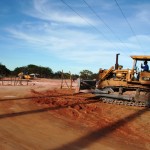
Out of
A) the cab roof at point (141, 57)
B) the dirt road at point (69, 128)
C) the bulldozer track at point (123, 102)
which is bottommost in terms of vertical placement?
the dirt road at point (69, 128)

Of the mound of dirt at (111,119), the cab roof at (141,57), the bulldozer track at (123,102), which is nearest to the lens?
the mound of dirt at (111,119)

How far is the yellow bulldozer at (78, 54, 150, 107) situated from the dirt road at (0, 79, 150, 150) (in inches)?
113

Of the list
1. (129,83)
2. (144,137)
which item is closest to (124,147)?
(144,137)

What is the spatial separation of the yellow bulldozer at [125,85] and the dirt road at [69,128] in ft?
9.43

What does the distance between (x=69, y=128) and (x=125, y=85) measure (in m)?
9.54

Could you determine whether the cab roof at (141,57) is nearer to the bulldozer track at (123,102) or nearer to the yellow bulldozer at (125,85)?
the yellow bulldozer at (125,85)

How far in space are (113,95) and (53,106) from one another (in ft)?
18.5

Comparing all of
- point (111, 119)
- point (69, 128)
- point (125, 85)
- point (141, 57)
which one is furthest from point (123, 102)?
point (69, 128)

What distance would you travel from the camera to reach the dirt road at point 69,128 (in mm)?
9117

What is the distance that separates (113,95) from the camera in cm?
2044

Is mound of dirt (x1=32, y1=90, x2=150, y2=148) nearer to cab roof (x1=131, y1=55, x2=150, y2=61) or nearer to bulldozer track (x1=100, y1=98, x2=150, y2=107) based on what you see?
bulldozer track (x1=100, y1=98, x2=150, y2=107)

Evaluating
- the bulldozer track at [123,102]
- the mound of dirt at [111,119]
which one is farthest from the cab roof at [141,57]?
the mound of dirt at [111,119]

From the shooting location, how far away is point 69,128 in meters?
11.5

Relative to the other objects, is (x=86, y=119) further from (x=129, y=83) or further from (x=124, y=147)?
(x=129, y=83)
